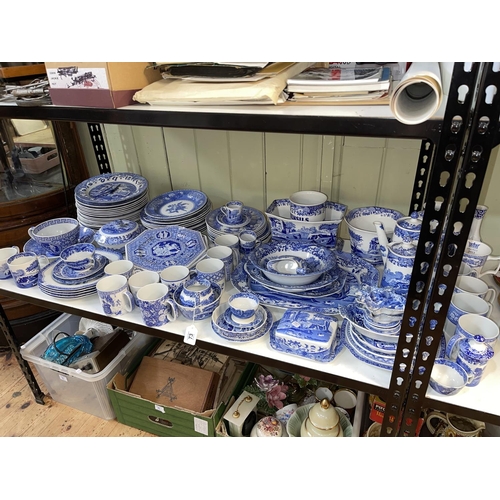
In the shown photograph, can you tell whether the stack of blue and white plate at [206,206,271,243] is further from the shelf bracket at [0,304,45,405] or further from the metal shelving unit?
the shelf bracket at [0,304,45,405]

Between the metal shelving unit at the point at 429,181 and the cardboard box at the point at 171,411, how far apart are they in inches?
17.4

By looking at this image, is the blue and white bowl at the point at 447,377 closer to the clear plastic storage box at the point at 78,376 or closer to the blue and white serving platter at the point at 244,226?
the blue and white serving platter at the point at 244,226

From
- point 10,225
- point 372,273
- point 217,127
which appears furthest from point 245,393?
point 10,225

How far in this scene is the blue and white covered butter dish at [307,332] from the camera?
2.91 ft

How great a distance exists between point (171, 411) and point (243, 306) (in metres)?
0.59

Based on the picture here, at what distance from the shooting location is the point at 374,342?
0.86 meters

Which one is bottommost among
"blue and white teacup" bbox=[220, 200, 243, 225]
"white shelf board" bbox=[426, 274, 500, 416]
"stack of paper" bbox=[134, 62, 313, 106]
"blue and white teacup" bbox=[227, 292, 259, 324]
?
"white shelf board" bbox=[426, 274, 500, 416]

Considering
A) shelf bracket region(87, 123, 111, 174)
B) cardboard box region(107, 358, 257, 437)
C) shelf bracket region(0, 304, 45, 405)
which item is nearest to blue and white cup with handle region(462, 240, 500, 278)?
cardboard box region(107, 358, 257, 437)

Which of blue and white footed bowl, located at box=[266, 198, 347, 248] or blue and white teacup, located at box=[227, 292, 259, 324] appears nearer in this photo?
blue and white teacup, located at box=[227, 292, 259, 324]

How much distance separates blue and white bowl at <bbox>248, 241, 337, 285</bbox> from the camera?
40.0 inches

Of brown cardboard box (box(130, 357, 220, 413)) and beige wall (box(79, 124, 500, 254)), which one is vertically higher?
beige wall (box(79, 124, 500, 254))

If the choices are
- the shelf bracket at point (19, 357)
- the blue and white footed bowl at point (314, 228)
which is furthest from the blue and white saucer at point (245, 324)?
the shelf bracket at point (19, 357)

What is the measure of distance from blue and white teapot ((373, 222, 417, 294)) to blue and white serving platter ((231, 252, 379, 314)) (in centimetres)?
10
